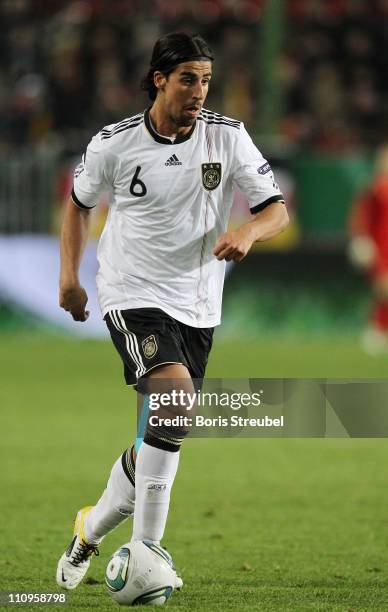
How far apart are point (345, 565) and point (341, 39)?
44.5 ft

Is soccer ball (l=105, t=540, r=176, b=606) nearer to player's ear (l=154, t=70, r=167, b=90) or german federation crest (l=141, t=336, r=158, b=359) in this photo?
german federation crest (l=141, t=336, r=158, b=359)

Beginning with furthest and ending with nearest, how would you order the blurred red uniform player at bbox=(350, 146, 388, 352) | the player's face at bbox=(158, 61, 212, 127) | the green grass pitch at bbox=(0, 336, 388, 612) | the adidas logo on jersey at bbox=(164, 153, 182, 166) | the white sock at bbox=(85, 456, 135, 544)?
the blurred red uniform player at bbox=(350, 146, 388, 352)
the green grass pitch at bbox=(0, 336, 388, 612)
the white sock at bbox=(85, 456, 135, 544)
the adidas logo on jersey at bbox=(164, 153, 182, 166)
the player's face at bbox=(158, 61, 212, 127)

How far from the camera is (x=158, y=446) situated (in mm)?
5102

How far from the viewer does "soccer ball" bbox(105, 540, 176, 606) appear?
5.01 metres

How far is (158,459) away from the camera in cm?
510

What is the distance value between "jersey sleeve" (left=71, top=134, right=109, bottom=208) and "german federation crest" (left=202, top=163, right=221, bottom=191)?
361mm

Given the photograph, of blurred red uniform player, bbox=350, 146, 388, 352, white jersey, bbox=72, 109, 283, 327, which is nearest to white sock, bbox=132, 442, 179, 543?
white jersey, bbox=72, 109, 283, 327

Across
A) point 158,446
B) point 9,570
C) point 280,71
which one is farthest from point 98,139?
point 280,71

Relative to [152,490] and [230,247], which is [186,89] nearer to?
[230,247]

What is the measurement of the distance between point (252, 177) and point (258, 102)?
12.8 m

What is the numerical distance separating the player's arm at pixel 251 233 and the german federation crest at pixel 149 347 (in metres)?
0.41

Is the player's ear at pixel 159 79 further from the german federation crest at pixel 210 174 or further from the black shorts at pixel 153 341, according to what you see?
the black shorts at pixel 153 341

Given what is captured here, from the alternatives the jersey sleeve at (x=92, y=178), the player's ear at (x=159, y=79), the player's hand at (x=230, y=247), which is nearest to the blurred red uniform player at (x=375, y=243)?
the jersey sleeve at (x=92, y=178)

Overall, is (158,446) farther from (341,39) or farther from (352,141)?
(341,39)
